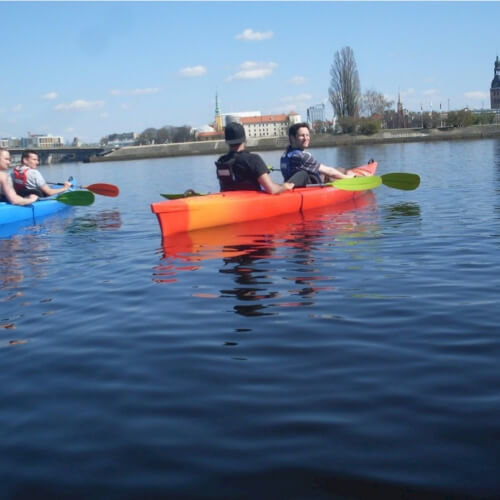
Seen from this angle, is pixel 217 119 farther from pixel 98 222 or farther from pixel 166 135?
pixel 98 222

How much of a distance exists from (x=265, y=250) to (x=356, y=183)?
13.6ft

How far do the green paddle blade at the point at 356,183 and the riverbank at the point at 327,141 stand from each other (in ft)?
188

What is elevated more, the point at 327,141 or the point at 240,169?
the point at 327,141

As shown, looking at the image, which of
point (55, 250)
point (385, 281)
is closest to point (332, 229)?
point (385, 281)

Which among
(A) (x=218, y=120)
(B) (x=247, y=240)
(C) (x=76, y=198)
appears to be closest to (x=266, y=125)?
(A) (x=218, y=120)

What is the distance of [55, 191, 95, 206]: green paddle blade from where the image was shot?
11.7 m

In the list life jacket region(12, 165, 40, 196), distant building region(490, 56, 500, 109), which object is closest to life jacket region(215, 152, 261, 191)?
life jacket region(12, 165, 40, 196)

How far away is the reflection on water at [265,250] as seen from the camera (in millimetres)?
4652

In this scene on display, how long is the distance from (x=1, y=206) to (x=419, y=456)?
32.9 ft

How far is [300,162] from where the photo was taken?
30.7 feet

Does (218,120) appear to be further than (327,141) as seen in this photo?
Yes

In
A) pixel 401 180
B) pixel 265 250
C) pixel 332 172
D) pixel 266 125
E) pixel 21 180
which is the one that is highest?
pixel 266 125

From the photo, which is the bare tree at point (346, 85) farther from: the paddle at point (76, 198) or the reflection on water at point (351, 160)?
the paddle at point (76, 198)

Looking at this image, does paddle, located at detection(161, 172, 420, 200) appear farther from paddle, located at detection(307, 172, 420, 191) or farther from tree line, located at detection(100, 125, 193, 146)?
tree line, located at detection(100, 125, 193, 146)
